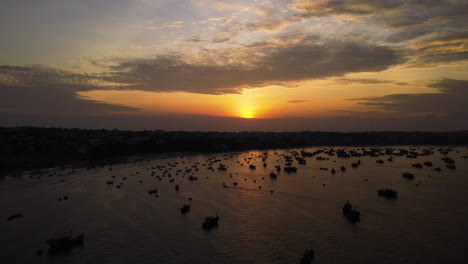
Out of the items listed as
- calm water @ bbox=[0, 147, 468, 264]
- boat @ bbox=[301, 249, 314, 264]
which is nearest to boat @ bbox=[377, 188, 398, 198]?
calm water @ bbox=[0, 147, 468, 264]

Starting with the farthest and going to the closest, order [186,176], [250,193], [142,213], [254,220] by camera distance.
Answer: [186,176] → [250,193] → [142,213] → [254,220]

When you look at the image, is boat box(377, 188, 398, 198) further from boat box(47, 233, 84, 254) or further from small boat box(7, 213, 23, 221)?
small boat box(7, 213, 23, 221)

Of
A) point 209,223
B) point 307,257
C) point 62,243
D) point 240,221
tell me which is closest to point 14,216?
point 62,243

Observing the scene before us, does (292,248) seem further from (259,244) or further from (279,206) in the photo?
(279,206)

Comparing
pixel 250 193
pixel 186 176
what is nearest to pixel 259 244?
pixel 250 193

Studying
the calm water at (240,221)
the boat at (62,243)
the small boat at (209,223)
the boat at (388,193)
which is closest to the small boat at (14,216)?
the calm water at (240,221)

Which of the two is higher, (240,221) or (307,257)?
(307,257)

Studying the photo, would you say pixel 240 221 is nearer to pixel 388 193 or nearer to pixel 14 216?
pixel 388 193
